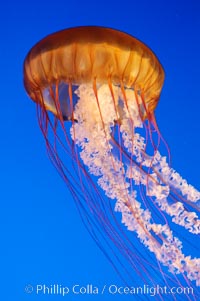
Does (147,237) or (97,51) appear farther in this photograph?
(147,237)

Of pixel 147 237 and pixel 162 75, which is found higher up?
pixel 162 75

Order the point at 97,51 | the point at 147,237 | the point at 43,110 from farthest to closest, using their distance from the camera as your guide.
→ the point at 43,110 → the point at 147,237 → the point at 97,51

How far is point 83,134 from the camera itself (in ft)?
10.6

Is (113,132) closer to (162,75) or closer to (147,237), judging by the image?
(162,75)

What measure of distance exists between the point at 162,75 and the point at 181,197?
0.91 meters

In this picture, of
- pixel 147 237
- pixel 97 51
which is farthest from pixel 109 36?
pixel 147 237

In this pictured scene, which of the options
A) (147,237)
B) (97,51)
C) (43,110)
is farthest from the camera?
(43,110)

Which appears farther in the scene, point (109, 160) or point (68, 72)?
point (109, 160)

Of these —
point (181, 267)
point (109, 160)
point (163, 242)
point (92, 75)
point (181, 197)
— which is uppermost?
point (92, 75)

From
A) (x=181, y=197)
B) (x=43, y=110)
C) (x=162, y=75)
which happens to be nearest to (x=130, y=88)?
(x=162, y=75)

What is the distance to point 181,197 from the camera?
10.0 ft

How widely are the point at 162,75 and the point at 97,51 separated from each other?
1.98ft

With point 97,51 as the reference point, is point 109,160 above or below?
below

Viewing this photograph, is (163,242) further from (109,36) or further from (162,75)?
(109,36)
